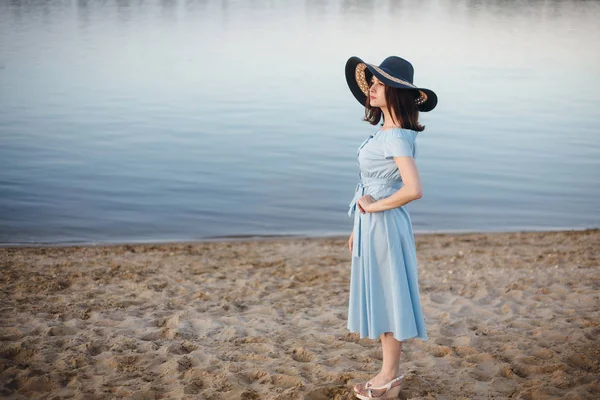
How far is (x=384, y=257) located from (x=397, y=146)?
2.20ft

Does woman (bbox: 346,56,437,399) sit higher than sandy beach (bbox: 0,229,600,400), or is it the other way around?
woman (bbox: 346,56,437,399)

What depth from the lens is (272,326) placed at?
660cm

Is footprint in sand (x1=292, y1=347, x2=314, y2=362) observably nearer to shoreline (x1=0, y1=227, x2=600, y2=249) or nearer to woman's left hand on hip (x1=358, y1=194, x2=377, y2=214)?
woman's left hand on hip (x1=358, y1=194, x2=377, y2=214)

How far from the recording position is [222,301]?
24.0 ft

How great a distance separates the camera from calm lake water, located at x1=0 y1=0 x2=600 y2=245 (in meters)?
12.4

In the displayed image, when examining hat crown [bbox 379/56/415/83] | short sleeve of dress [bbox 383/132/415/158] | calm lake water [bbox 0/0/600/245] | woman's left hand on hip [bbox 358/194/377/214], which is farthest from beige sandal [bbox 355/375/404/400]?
calm lake water [bbox 0/0/600/245]

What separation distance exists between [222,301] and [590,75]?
73.0 ft

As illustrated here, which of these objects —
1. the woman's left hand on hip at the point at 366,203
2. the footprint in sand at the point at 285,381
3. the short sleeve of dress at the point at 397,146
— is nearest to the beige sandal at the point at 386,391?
the footprint in sand at the point at 285,381

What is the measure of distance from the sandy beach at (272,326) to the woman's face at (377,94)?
190 cm

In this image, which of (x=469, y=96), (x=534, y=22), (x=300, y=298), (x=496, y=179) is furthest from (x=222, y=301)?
(x=534, y=22)

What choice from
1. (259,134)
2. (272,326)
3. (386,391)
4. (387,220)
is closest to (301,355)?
(272,326)

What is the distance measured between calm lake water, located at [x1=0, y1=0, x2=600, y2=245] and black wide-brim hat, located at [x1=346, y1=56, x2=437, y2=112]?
658cm

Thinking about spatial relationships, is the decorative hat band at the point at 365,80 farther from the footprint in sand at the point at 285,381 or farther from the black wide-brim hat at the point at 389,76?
the footprint in sand at the point at 285,381

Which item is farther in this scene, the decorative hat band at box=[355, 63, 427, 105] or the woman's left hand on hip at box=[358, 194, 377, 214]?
the woman's left hand on hip at box=[358, 194, 377, 214]
